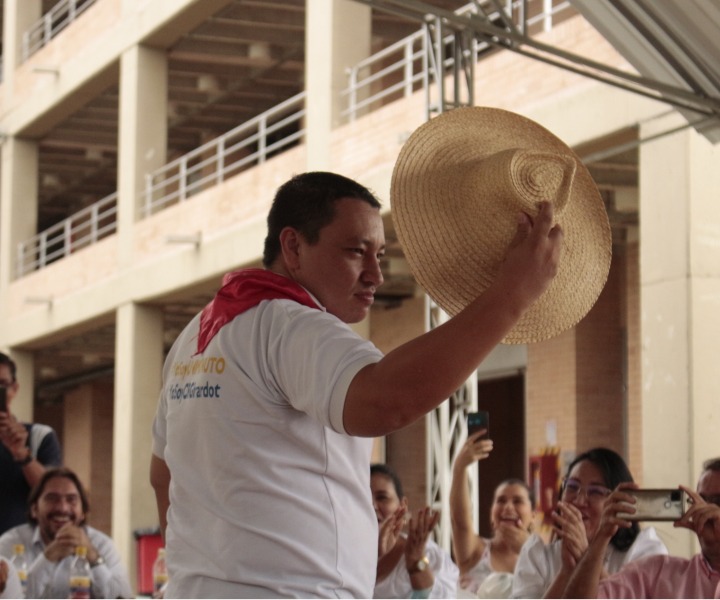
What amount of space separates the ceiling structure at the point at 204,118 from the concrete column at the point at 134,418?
1.72ft

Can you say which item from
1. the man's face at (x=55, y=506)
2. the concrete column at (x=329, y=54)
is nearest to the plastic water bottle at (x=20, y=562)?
the man's face at (x=55, y=506)

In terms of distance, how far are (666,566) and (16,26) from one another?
20.8 m

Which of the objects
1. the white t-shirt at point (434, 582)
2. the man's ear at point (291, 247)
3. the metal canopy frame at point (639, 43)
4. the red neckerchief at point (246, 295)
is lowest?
the white t-shirt at point (434, 582)

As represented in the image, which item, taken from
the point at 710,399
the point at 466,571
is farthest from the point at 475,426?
the point at 710,399

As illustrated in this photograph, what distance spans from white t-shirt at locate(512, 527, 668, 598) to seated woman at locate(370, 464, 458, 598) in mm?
425

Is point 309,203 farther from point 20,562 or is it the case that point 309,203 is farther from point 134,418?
point 134,418

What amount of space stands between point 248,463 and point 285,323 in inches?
10.1

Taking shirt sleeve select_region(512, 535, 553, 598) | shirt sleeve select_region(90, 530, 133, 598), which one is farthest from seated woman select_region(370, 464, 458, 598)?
shirt sleeve select_region(90, 530, 133, 598)

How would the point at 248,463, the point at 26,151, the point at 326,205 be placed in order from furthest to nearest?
the point at 26,151 → the point at 326,205 → the point at 248,463

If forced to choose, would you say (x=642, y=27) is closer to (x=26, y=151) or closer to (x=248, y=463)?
(x=248, y=463)

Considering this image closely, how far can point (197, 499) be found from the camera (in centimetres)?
249

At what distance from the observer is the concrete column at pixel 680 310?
9.53m

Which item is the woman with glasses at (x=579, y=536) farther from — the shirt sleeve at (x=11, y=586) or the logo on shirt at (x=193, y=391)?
the logo on shirt at (x=193, y=391)

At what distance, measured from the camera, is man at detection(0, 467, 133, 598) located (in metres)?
7.14
